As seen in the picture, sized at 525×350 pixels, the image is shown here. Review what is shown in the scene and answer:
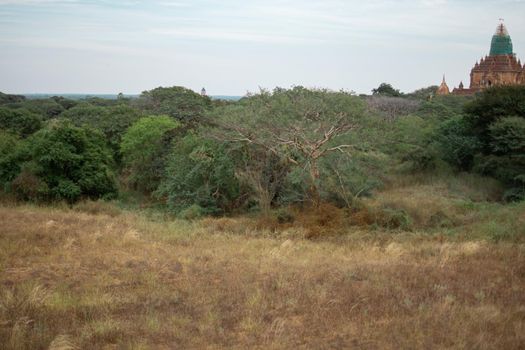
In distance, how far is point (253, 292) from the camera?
7.88 m

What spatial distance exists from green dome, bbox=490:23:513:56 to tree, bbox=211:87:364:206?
4123 centimetres

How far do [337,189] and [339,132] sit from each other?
5.90 ft

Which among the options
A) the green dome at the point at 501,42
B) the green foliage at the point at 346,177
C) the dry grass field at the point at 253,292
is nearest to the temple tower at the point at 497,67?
the green dome at the point at 501,42

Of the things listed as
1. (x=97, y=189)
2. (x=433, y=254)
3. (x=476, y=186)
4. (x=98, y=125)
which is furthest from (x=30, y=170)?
(x=476, y=186)

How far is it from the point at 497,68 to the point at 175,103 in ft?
111

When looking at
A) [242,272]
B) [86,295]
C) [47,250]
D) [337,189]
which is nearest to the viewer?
[86,295]

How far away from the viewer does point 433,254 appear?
1102 centimetres

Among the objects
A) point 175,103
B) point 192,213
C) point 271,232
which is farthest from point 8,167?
point 175,103

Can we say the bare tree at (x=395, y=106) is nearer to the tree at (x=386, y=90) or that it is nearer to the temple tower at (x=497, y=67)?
the temple tower at (x=497, y=67)

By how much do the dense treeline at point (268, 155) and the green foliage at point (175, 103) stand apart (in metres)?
7.95

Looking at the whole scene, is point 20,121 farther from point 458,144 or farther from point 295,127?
point 458,144

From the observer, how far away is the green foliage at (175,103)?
117 ft

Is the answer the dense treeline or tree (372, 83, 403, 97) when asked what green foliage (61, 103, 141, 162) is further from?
tree (372, 83, 403, 97)

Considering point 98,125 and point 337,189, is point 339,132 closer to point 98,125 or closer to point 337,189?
Answer: point 337,189
